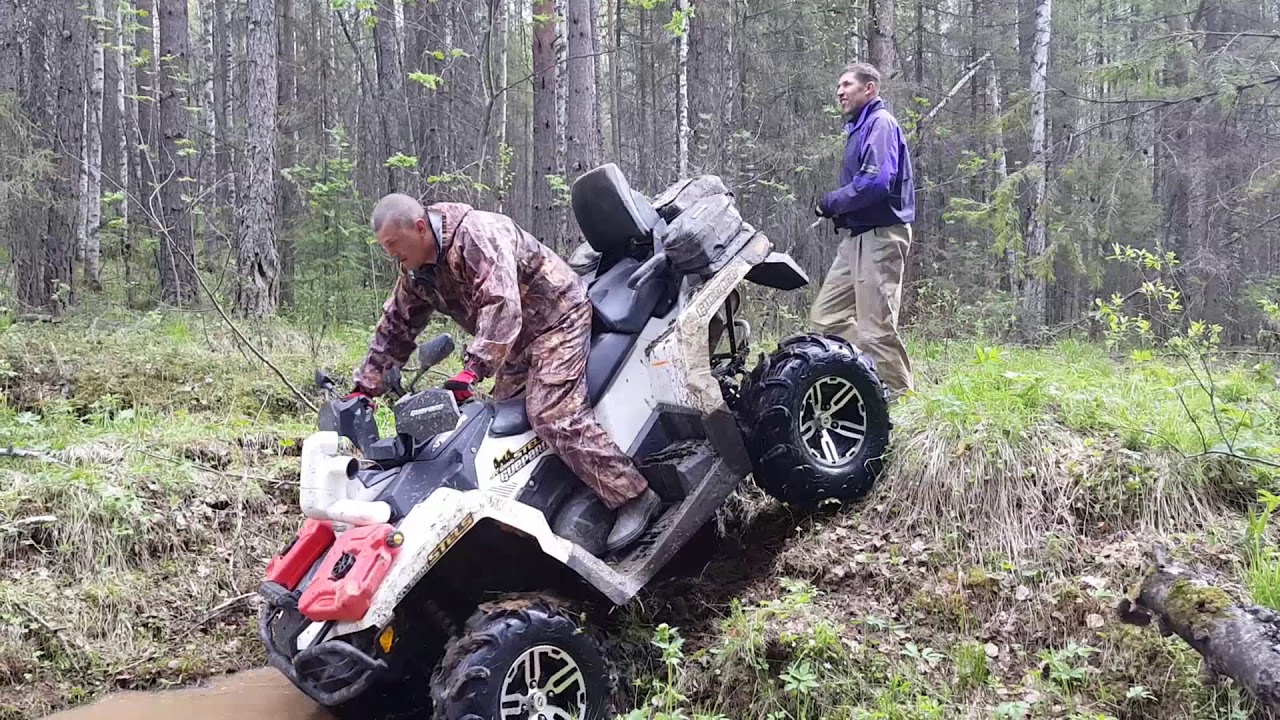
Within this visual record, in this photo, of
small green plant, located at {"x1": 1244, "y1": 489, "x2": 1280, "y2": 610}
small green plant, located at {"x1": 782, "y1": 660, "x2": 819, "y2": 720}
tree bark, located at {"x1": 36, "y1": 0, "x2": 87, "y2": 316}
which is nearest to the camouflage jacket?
small green plant, located at {"x1": 782, "y1": 660, "x2": 819, "y2": 720}

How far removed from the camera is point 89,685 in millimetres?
4203

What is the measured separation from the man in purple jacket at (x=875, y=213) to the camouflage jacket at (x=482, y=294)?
1.92 metres

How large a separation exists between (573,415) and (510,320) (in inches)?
21.3

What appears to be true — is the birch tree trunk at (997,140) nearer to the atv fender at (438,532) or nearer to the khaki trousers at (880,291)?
the khaki trousers at (880,291)

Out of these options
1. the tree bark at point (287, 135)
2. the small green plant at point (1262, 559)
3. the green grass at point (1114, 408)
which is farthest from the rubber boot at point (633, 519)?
the tree bark at point (287, 135)

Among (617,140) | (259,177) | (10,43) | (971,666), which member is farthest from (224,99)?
(971,666)

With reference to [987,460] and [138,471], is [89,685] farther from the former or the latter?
[987,460]

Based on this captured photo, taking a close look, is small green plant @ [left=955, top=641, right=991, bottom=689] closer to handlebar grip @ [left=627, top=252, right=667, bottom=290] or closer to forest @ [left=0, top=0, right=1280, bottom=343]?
handlebar grip @ [left=627, top=252, right=667, bottom=290]

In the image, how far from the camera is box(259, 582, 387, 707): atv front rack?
3191 millimetres

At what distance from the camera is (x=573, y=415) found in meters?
4.03

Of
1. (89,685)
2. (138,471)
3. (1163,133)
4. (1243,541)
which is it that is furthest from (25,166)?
(1163,133)

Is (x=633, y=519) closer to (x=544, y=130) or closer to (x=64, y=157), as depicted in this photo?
(x=544, y=130)

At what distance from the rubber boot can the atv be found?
0.05 meters

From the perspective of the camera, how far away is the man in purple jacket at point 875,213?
17.1 ft
